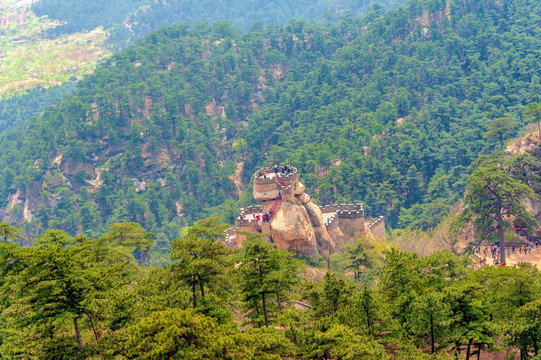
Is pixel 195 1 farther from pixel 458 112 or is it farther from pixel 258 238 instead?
pixel 258 238

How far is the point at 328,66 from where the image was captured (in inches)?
4592

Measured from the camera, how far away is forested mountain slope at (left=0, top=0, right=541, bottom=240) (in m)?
89.8

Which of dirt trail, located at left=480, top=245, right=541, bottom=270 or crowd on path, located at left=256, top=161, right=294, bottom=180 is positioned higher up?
crowd on path, located at left=256, top=161, right=294, bottom=180

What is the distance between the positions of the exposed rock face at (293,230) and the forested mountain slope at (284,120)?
97.8 feet

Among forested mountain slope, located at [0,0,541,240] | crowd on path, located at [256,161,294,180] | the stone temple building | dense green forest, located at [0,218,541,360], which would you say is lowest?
forested mountain slope, located at [0,0,541,240]

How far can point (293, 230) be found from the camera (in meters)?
51.7

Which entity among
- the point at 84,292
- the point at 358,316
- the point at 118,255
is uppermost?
the point at 84,292

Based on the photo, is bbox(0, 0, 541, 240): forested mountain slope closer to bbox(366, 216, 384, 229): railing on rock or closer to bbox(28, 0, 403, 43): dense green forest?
bbox(366, 216, 384, 229): railing on rock

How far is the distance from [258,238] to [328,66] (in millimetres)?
71519

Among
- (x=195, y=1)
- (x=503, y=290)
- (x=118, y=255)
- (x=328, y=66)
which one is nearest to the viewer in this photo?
(x=503, y=290)

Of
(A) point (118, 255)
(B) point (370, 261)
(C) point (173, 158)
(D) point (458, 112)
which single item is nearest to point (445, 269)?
(B) point (370, 261)

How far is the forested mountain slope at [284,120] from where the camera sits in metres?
89.8

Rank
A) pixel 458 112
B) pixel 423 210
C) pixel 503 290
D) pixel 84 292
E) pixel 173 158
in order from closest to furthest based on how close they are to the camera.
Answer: pixel 84 292 → pixel 503 290 → pixel 423 210 → pixel 458 112 → pixel 173 158

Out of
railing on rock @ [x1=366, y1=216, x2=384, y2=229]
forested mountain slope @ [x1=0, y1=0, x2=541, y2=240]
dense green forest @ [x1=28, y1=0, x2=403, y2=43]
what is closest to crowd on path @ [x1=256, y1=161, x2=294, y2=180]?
railing on rock @ [x1=366, y1=216, x2=384, y2=229]
